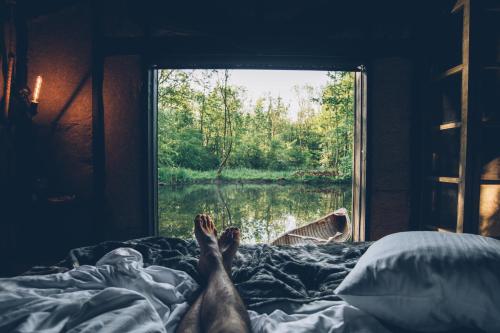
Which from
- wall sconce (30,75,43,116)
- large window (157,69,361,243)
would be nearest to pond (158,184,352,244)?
large window (157,69,361,243)

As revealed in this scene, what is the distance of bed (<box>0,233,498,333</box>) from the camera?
0.86 meters

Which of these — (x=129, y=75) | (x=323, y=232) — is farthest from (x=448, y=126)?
(x=129, y=75)

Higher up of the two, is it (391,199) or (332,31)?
(332,31)

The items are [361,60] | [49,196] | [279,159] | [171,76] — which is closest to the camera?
[49,196]

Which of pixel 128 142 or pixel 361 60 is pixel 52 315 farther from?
pixel 361 60

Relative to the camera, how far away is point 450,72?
2.40 m

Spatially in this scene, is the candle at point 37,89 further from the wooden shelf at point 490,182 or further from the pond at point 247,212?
the wooden shelf at point 490,182

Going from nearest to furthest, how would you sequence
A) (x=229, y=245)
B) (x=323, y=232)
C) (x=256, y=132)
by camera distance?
(x=229, y=245)
(x=323, y=232)
(x=256, y=132)

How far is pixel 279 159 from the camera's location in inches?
603

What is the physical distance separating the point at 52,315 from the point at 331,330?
27.8 inches

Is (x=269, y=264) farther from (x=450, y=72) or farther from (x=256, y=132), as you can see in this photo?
(x=256, y=132)

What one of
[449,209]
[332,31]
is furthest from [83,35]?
[449,209]

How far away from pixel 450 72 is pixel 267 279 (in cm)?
226

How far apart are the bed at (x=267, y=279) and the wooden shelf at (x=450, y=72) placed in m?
1.56
